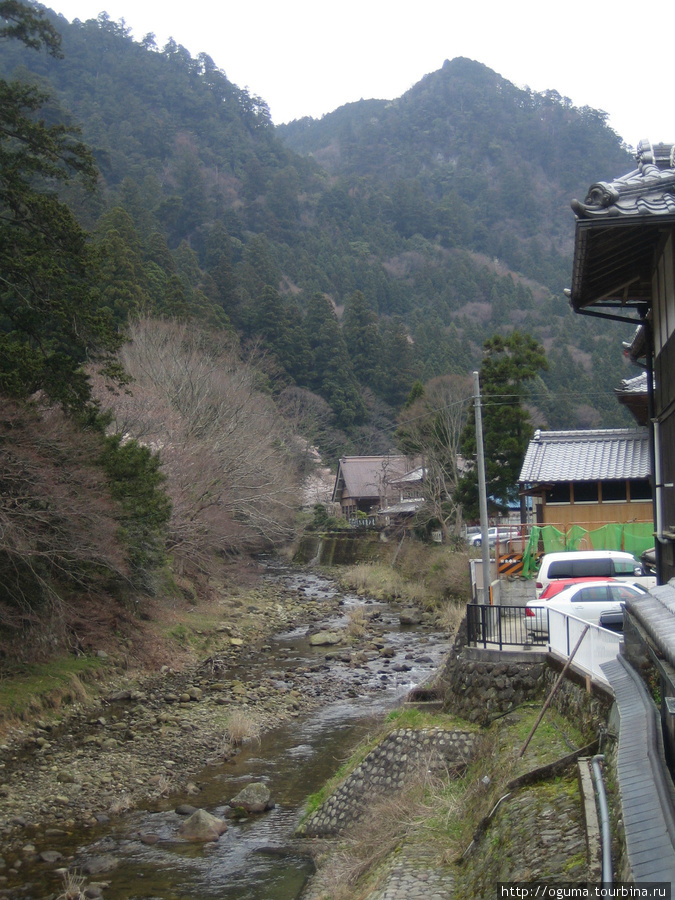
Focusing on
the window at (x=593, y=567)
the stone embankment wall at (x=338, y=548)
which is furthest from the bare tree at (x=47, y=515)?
the stone embankment wall at (x=338, y=548)

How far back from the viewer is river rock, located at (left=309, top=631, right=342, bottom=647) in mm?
23688

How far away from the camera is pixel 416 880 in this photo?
7.52 m

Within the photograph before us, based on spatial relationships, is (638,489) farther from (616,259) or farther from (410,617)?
(616,259)

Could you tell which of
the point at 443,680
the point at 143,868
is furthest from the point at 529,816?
the point at 443,680

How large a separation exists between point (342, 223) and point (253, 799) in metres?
92.0

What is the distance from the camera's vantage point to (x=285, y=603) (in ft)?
103

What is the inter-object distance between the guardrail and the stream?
3164 mm

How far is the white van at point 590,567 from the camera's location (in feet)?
52.6

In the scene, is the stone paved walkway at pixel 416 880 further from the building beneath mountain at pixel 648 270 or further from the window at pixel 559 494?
the window at pixel 559 494

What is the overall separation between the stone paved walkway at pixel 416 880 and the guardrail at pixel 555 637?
263 centimetres

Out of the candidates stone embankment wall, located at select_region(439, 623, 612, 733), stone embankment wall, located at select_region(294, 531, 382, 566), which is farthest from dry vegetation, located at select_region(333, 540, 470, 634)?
stone embankment wall, located at select_region(439, 623, 612, 733)

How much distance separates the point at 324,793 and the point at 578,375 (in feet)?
171

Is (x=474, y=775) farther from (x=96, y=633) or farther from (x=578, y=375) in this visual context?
(x=578, y=375)

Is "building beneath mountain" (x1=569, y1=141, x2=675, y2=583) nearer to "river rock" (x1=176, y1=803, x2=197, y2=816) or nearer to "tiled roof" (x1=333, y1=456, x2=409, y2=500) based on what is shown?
"river rock" (x1=176, y1=803, x2=197, y2=816)
